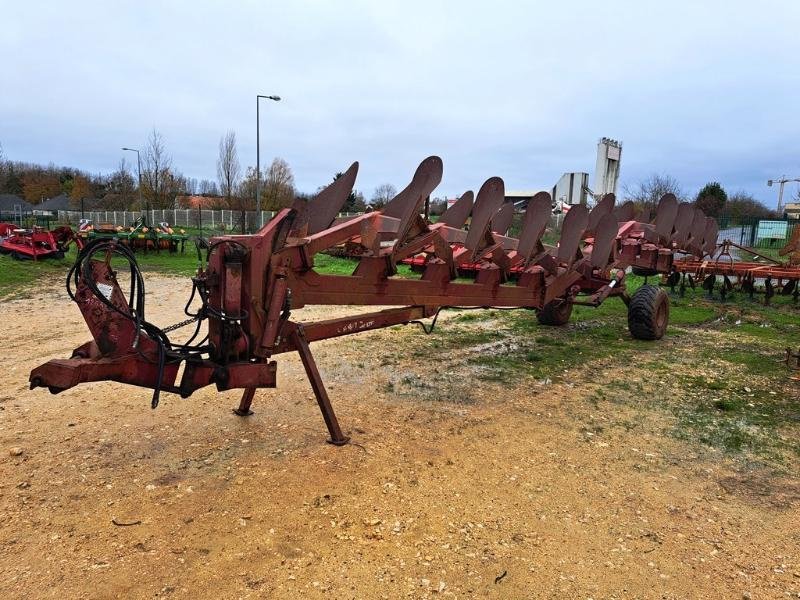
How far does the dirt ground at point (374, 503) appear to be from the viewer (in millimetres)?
2820

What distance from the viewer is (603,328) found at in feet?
30.1

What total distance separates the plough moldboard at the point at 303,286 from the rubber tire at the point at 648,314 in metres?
1.65

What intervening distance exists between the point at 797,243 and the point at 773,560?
1120 centimetres

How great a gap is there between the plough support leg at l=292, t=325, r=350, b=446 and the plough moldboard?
0.03 ft

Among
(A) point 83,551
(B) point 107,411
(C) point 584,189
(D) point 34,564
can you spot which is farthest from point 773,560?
(C) point 584,189

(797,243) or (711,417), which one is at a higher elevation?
(797,243)

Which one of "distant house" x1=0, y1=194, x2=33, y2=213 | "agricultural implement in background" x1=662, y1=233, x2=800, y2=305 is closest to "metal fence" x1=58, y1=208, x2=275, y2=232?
"agricultural implement in background" x1=662, y1=233, x2=800, y2=305

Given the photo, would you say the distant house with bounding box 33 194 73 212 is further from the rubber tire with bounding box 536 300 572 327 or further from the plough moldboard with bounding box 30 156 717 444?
the plough moldboard with bounding box 30 156 717 444

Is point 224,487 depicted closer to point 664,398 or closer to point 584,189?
point 664,398

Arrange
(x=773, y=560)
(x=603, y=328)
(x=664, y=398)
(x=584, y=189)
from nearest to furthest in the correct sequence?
(x=773, y=560) → (x=664, y=398) → (x=603, y=328) → (x=584, y=189)

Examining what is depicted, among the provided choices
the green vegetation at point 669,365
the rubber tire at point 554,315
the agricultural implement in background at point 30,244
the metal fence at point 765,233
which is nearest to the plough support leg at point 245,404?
the green vegetation at point 669,365

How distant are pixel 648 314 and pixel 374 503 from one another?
20.1 feet

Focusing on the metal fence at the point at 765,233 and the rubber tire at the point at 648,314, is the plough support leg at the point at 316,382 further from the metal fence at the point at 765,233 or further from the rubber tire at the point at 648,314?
the metal fence at the point at 765,233

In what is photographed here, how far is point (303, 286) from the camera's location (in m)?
3.98
